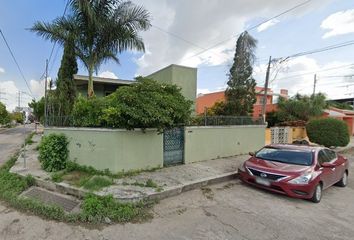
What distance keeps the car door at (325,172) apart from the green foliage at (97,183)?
540cm

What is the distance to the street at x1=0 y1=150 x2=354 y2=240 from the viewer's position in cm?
395

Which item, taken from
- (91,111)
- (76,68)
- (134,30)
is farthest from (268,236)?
(76,68)

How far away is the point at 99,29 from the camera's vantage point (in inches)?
382

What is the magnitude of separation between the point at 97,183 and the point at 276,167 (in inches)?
178

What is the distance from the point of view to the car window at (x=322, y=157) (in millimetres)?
6436

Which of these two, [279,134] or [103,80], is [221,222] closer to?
[103,80]

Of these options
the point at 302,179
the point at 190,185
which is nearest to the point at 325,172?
the point at 302,179

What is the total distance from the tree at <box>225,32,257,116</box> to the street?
35.8 feet

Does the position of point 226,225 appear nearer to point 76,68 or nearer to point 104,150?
point 104,150

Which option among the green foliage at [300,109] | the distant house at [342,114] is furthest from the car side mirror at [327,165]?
the distant house at [342,114]

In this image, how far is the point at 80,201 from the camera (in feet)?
17.4

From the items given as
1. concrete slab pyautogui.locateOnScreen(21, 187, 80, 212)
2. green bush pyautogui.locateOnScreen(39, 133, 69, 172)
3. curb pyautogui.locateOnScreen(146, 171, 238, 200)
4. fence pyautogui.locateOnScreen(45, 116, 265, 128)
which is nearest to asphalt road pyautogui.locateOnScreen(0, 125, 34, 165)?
fence pyautogui.locateOnScreen(45, 116, 265, 128)

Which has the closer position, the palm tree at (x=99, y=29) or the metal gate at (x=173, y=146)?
the metal gate at (x=173, y=146)

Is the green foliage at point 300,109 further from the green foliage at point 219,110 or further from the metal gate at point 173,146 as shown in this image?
the metal gate at point 173,146
